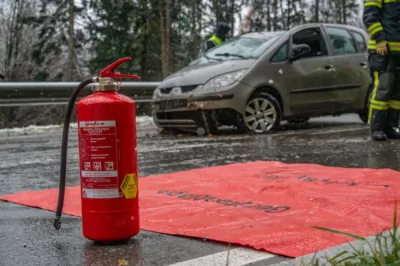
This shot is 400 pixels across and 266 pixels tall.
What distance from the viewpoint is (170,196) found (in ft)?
12.3

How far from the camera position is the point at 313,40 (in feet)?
32.3

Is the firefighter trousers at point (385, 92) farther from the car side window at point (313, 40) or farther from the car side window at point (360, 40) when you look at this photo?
the car side window at point (360, 40)

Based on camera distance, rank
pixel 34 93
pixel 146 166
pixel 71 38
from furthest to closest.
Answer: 1. pixel 71 38
2. pixel 34 93
3. pixel 146 166

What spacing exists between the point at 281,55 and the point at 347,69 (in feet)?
4.82

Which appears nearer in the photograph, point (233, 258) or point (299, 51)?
point (233, 258)

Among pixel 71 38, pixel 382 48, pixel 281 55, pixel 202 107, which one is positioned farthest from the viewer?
pixel 71 38

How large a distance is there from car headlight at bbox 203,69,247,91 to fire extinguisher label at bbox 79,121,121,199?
586 cm

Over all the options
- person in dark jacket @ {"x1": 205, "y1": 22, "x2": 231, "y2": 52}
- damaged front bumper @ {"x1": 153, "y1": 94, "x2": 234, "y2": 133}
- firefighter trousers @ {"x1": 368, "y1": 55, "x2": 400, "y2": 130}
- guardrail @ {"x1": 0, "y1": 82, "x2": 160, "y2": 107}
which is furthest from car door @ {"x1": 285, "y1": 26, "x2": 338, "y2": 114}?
guardrail @ {"x1": 0, "y1": 82, "x2": 160, "y2": 107}

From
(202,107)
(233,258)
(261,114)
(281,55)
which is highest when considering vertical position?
(281,55)

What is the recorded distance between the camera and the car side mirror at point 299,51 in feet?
30.0

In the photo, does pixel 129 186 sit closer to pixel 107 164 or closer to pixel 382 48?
pixel 107 164

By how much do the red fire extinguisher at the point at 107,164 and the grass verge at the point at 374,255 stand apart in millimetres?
994

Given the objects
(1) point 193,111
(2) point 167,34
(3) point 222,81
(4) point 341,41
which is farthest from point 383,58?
(2) point 167,34

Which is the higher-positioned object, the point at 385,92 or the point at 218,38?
the point at 218,38
